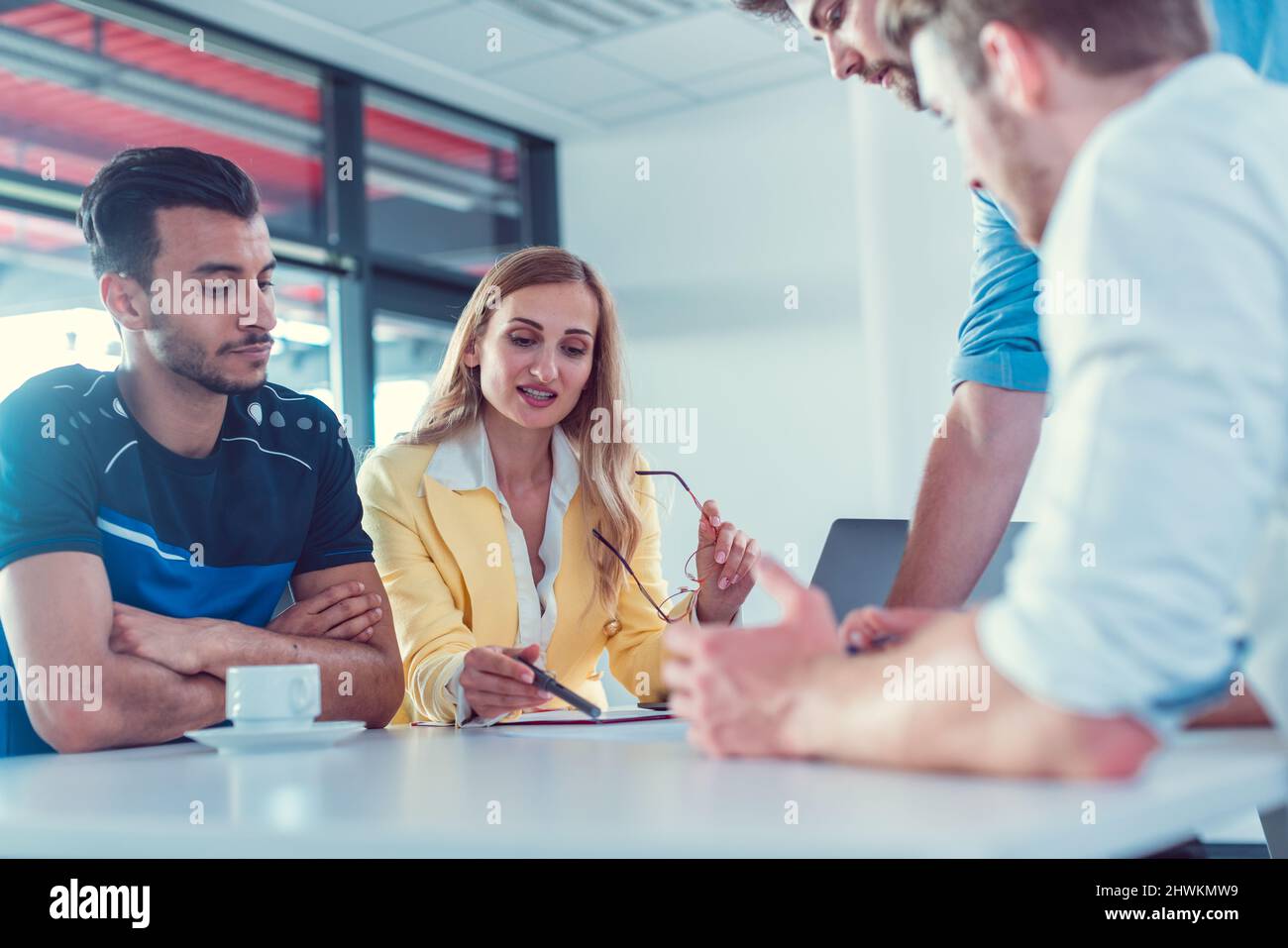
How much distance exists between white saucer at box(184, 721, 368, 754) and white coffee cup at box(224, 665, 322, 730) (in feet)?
0.06

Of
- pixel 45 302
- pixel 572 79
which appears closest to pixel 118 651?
pixel 45 302

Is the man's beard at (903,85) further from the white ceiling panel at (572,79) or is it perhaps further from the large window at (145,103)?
the white ceiling panel at (572,79)

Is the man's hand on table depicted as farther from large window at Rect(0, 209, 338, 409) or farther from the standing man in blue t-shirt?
large window at Rect(0, 209, 338, 409)

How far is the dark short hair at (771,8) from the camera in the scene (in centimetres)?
198

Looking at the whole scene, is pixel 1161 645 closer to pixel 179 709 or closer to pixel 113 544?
pixel 179 709

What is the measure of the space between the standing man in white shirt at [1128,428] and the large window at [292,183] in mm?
3434

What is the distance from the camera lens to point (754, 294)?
6.08 metres

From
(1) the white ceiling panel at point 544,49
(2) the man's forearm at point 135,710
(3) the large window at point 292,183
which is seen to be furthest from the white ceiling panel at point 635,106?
(2) the man's forearm at point 135,710

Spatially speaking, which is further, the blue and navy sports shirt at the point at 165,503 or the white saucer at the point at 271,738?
the blue and navy sports shirt at the point at 165,503

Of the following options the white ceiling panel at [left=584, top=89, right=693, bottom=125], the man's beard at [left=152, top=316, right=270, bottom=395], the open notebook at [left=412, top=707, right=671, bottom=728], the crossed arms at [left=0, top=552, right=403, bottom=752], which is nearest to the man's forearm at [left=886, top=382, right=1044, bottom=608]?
the open notebook at [left=412, top=707, right=671, bottom=728]

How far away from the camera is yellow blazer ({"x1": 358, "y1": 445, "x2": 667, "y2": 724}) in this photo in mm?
2172

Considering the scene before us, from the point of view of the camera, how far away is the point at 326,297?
5.77 metres
